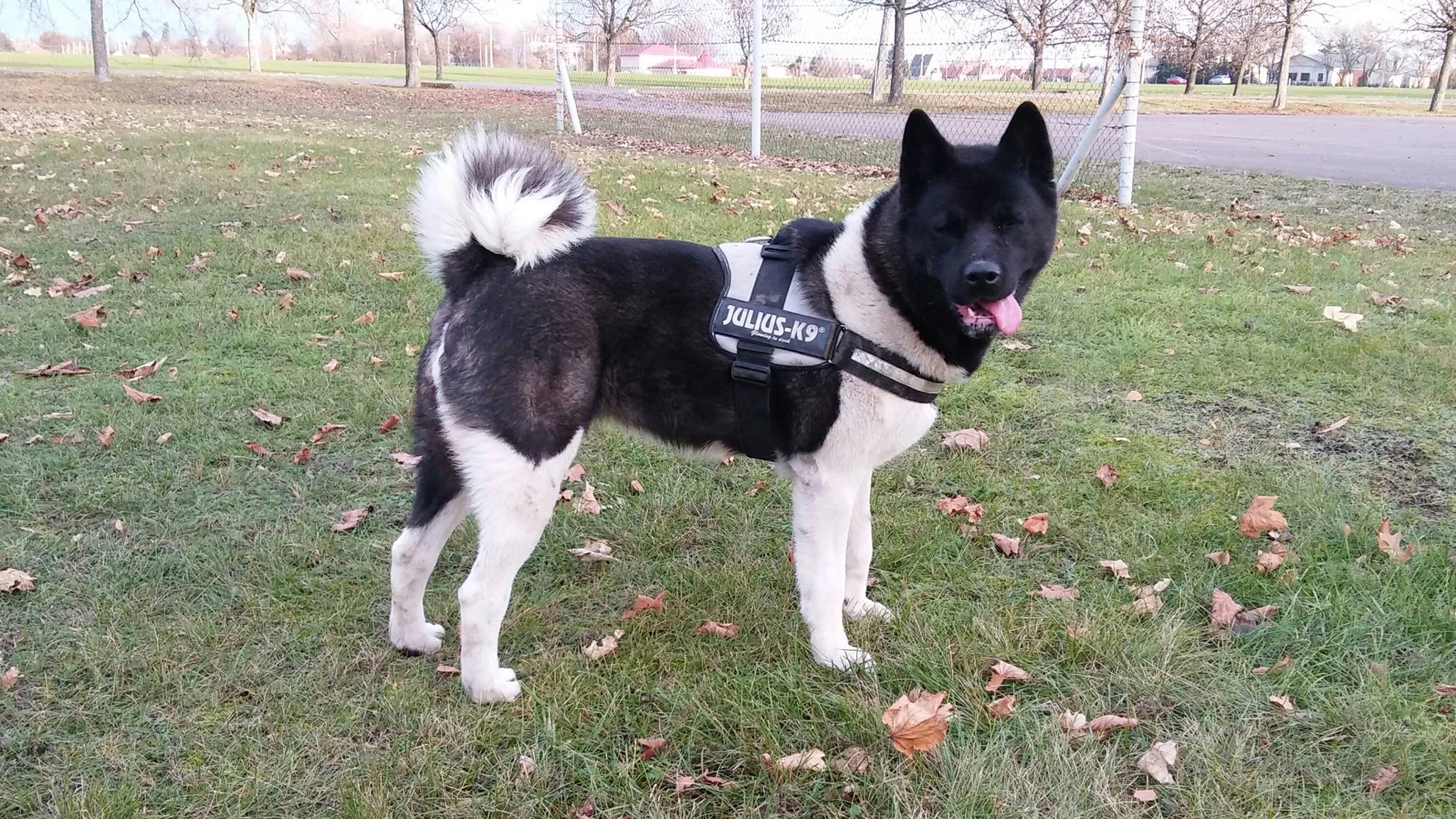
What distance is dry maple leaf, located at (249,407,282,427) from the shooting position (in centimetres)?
439

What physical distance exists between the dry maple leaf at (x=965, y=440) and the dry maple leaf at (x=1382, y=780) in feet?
6.96

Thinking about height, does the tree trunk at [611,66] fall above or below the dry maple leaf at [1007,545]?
above

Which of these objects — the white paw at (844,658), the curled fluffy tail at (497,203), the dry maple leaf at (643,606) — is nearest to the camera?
the curled fluffy tail at (497,203)

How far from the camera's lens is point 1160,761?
2332mm

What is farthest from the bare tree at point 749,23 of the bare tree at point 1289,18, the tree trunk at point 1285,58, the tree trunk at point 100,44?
the bare tree at point 1289,18

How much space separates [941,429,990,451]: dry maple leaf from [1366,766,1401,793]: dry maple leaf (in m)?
2.12

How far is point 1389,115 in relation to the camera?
2931 cm

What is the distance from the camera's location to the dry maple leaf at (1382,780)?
7.39 ft

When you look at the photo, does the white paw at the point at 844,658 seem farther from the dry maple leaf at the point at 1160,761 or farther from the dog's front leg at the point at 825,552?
the dry maple leaf at the point at 1160,761

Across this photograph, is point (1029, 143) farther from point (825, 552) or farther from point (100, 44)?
point (100, 44)

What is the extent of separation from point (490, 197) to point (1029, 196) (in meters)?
1.63

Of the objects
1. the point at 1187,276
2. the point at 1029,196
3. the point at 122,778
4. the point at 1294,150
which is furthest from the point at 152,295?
the point at 1294,150

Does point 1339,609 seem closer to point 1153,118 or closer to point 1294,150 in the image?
point 1294,150

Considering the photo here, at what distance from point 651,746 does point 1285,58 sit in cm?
4476
